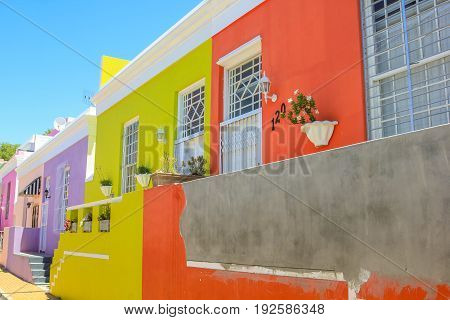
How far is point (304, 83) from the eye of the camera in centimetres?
584

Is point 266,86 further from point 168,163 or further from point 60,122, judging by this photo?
point 60,122

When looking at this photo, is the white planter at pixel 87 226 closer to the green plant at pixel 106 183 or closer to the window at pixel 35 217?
the green plant at pixel 106 183

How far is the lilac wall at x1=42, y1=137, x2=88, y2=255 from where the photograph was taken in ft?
44.6

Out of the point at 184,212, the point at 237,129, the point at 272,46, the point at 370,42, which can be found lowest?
the point at 184,212

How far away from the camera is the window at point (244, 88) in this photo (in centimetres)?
705

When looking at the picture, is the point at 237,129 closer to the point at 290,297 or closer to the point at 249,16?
Answer: the point at 249,16

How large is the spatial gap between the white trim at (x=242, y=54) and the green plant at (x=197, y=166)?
1.68 meters

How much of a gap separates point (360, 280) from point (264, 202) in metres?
1.36

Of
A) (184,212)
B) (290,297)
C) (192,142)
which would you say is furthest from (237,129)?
(290,297)

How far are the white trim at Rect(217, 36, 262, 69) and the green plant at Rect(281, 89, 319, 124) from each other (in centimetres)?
161

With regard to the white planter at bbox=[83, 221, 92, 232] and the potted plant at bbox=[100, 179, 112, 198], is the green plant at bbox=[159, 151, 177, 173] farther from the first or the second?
the potted plant at bbox=[100, 179, 112, 198]

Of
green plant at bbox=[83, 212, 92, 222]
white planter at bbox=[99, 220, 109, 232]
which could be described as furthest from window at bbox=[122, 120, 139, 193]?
white planter at bbox=[99, 220, 109, 232]

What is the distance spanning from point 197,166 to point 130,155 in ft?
11.7

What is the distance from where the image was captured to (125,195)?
287 inches
